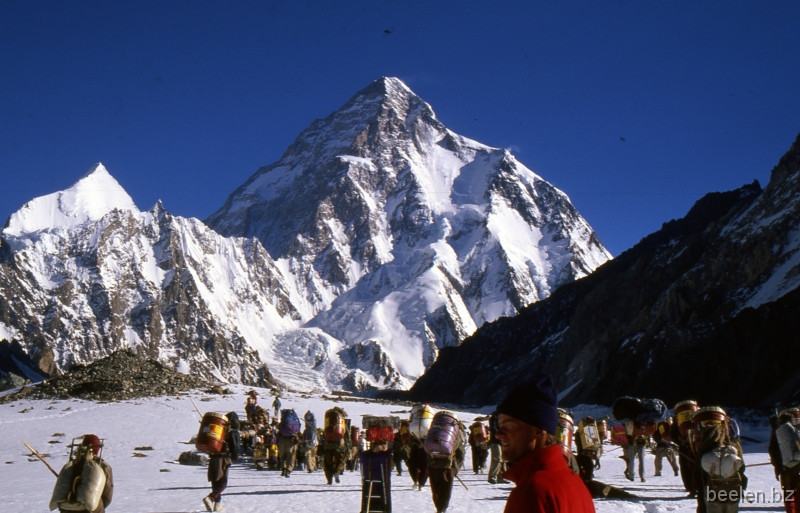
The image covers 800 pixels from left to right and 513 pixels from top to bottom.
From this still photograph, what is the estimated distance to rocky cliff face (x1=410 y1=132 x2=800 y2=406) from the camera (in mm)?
46562

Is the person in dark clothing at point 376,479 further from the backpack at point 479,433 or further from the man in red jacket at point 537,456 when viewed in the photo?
the backpack at point 479,433

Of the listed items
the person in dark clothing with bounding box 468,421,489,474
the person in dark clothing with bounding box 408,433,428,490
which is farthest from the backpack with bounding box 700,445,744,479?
the person in dark clothing with bounding box 468,421,489,474

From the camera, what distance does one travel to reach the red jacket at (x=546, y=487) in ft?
12.5

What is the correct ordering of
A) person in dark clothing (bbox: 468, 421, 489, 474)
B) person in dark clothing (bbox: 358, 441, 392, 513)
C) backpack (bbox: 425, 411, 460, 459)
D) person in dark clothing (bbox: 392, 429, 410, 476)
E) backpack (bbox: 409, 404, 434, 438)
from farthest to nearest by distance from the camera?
1. person in dark clothing (bbox: 468, 421, 489, 474)
2. person in dark clothing (bbox: 392, 429, 410, 476)
3. backpack (bbox: 409, 404, 434, 438)
4. person in dark clothing (bbox: 358, 441, 392, 513)
5. backpack (bbox: 425, 411, 460, 459)

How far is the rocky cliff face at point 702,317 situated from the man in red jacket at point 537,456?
39973mm

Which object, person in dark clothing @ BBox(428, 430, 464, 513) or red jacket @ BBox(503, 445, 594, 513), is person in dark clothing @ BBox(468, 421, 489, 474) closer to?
person in dark clothing @ BBox(428, 430, 464, 513)

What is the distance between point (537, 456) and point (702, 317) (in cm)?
5832

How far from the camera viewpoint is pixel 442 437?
32.9 ft

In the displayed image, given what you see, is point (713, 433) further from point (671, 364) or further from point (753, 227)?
point (753, 227)

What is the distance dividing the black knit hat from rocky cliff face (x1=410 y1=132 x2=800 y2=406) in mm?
39958

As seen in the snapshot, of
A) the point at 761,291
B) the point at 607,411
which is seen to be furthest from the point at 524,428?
the point at 761,291

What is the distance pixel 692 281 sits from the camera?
65812mm

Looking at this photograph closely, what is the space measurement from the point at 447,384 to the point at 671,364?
70.5 m
